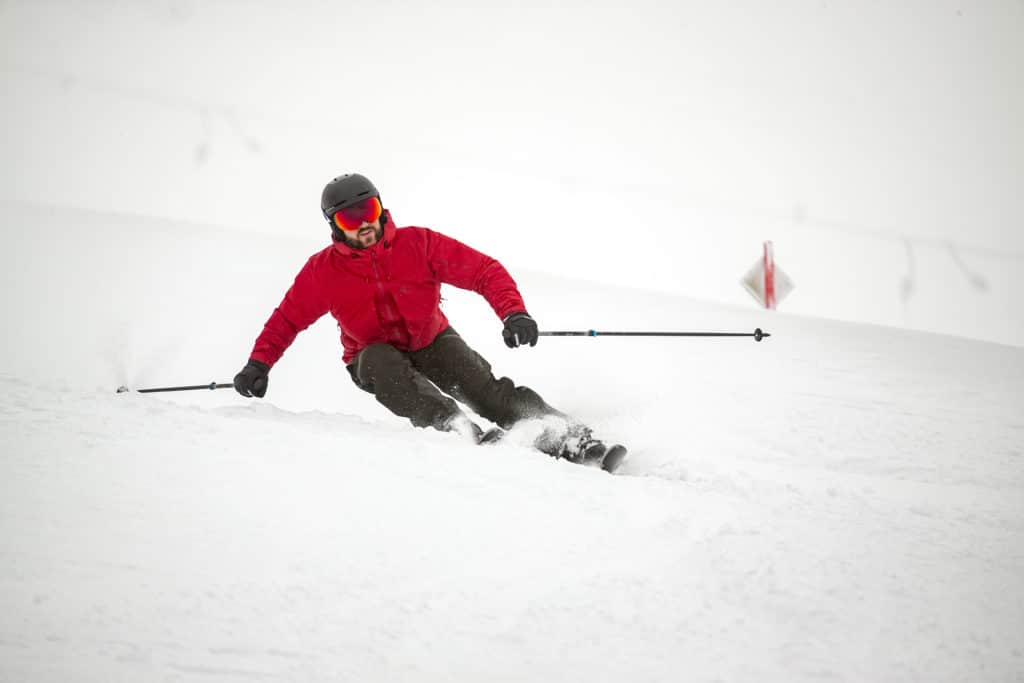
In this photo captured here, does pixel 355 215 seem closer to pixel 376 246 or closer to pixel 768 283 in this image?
pixel 376 246

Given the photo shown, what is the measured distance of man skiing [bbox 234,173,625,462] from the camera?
3.29 metres

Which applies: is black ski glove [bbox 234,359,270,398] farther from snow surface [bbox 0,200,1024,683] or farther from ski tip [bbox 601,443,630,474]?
ski tip [bbox 601,443,630,474]

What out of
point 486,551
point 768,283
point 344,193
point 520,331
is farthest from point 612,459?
point 768,283

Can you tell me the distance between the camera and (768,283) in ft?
26.1

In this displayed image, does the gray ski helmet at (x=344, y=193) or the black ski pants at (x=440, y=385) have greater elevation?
the gray ski helmet at (x=344, y=193)

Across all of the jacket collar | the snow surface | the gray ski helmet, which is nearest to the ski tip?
the snow surface

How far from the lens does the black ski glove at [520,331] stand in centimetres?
330

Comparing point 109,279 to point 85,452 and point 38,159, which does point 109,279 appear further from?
point 38,159

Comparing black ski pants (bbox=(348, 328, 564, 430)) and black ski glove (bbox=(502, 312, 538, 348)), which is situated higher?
black ski glove (bbox=(502, 312, 538, 348))

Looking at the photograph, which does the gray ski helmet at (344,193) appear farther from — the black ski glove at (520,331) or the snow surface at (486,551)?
the snow surface at (486,551)

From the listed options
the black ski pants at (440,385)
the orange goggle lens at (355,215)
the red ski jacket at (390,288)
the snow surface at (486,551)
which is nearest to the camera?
the snow surface at (486,551)

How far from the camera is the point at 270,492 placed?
2.25m

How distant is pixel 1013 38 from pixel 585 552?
16081 millimetres

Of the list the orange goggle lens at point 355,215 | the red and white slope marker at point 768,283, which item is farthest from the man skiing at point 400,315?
the red and white slope marker at point 768,283
